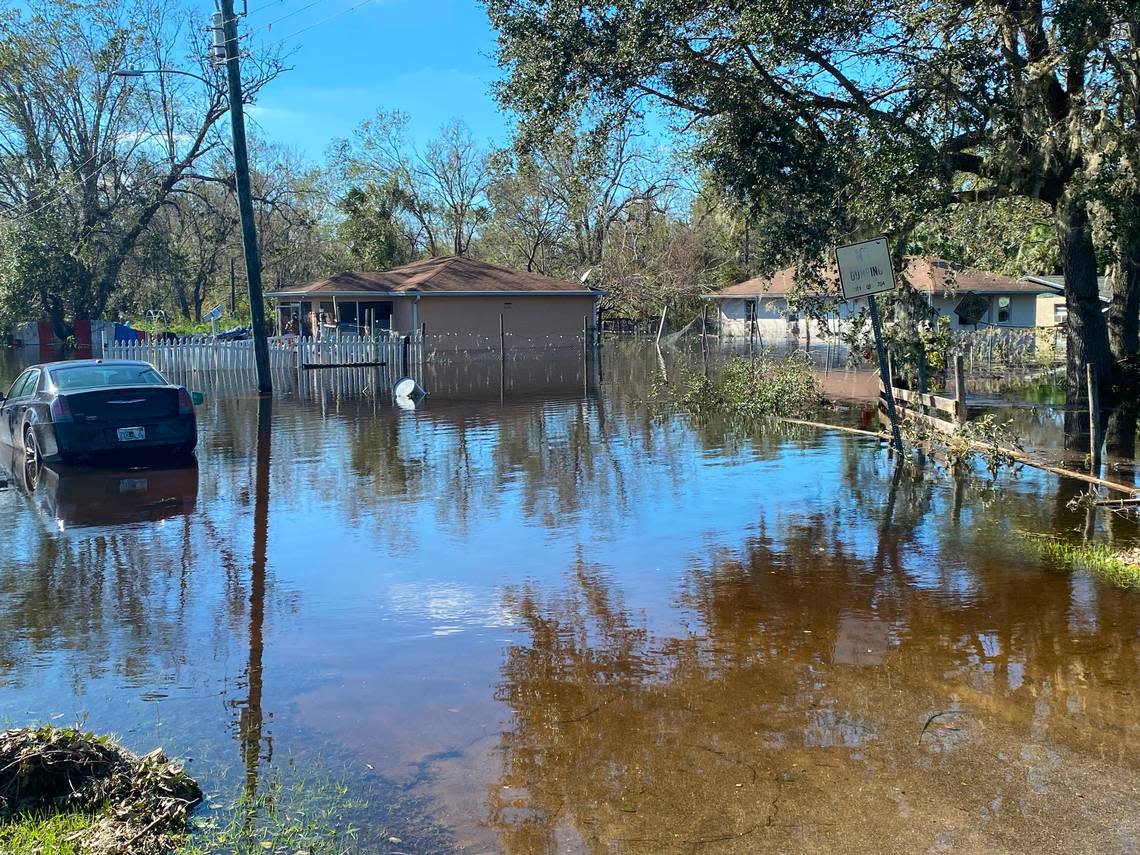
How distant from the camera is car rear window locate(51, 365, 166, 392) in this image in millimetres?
13242

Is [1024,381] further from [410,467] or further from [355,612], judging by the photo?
[355,612]

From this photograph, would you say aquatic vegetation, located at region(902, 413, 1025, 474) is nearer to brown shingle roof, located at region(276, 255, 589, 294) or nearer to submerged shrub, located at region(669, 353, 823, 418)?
submerged shrub, located at region(669, 353, 823, 418)

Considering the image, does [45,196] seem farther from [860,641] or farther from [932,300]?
[860,641]

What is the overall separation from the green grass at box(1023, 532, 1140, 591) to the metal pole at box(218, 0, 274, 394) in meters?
17.1

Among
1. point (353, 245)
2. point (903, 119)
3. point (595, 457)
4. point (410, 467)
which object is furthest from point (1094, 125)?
point (353, 245)

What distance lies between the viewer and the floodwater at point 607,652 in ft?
14.8

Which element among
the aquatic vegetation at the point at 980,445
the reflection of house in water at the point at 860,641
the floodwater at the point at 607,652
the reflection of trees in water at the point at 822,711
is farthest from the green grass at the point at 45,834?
Result: the aquatic vegetation at the point at 980,445

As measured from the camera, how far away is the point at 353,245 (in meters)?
56.1

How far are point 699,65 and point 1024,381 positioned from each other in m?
17.1

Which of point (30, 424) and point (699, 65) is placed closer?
point (30, 424)

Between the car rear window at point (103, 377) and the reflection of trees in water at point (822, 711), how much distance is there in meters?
8.01

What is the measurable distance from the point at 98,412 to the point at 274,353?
65.1 ft

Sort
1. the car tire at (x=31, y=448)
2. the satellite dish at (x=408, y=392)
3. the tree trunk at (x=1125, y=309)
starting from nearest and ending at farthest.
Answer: the car tire at (x=31, y=448) → the tree trunk at (x=1125, y=309) → the satellite dish at (x=408, y=392)

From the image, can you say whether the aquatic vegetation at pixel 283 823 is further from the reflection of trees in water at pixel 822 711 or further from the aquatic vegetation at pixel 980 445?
the aquatic vegetation at pixel 980 445
